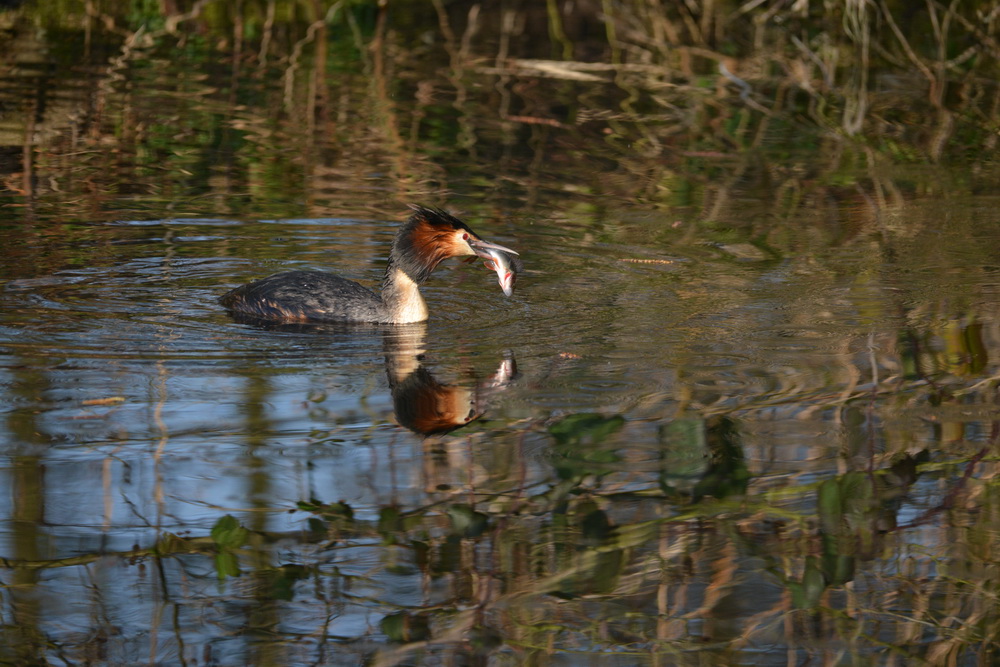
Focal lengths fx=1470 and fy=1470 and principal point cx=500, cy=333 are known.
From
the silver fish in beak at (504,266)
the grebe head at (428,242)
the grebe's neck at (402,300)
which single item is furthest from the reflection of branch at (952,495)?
the grebe's neck at (402,300)

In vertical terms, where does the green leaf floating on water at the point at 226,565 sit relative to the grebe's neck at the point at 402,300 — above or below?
below

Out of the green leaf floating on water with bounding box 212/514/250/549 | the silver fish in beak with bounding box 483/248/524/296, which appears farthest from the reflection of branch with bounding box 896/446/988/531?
the silver fish in beak with bounding box 483/248/524/296

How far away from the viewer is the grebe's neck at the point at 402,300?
27.2 feet

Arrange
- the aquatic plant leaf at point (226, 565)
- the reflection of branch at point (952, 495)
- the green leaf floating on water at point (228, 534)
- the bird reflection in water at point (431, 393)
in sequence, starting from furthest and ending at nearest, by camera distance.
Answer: the bird reflection in water at point (431, 393) < the reflection of branch at point (952, 495) < the green leaf floating on water at point (228, 534) < the aquatic plant leaf at point (226, 565)

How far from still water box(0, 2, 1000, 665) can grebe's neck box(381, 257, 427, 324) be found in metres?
0.16

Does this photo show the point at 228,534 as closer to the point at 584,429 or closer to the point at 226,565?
the point at 226,565

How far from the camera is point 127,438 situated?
20.6 feet

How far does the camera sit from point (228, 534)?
17.3 feet

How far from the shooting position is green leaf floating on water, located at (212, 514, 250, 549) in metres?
5.23

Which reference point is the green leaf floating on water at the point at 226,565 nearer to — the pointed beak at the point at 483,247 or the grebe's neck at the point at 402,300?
the grebe's neck at the point at 402,300

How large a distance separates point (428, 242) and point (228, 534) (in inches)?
134

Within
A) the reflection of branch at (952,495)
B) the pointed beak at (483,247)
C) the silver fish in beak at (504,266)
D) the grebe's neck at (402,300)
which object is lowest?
the reflection of branch at (952,495)

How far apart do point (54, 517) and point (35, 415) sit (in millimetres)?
1160

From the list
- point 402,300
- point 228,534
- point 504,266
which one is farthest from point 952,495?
point 402,300
